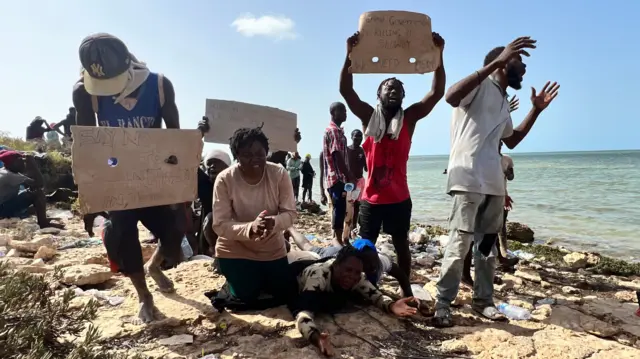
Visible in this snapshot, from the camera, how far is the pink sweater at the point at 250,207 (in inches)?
109

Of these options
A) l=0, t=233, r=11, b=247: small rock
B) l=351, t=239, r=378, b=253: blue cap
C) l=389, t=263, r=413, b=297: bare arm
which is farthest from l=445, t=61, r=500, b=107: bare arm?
l=0, t=233, r=11, b=247: small rock

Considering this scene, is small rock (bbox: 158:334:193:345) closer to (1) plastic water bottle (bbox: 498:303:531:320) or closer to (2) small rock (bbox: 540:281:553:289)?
(1) plastic water bottle (bbox: 498:303:531:320)

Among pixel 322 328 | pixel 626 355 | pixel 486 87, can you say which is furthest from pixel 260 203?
pixel 626 355

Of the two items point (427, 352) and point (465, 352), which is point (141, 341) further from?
point (465, 352)

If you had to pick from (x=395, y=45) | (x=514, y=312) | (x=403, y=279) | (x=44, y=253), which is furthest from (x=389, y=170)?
(x=44, y=253)

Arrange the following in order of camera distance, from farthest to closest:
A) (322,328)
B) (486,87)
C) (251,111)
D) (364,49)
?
(251,111) → (364,49) → (486,87) → (322,328)

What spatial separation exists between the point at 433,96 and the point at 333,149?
78.3 inches

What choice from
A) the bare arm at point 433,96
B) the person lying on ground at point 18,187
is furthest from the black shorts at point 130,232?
the person lying on ground at point 18,187

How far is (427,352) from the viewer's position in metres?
2.38

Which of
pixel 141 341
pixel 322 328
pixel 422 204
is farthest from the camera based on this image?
pixel 422 204

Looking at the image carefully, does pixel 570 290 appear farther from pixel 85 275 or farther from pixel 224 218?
pixel 85 275

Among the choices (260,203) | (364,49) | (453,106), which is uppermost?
(364,49)

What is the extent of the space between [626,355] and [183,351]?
262 centimetres

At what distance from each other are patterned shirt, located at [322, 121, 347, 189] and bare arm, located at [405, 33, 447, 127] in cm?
185
